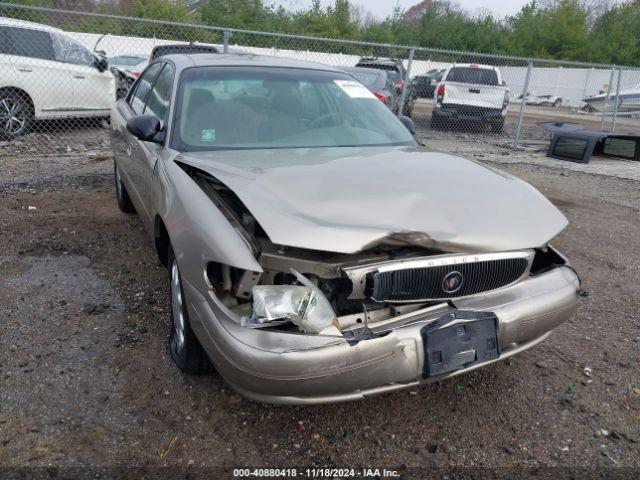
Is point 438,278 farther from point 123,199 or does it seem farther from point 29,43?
point 29,43

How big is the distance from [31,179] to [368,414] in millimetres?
5515

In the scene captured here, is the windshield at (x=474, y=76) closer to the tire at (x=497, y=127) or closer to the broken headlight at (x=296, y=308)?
the tire at (x=497, y=127)

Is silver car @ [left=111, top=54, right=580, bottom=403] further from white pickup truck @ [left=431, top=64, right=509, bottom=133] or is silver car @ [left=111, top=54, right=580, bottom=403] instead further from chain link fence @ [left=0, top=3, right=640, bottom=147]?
white pickup truck @ [left=431, top=64, right=509, bottom=133]

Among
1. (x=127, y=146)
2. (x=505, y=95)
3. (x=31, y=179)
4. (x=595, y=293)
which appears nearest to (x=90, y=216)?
(x=127, y=146)

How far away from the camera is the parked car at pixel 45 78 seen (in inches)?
317

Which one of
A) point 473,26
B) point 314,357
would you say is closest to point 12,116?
point 314,357

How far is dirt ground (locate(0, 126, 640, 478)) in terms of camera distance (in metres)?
2.23

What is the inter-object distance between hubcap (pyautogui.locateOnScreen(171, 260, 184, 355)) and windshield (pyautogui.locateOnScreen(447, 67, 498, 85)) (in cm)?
1255

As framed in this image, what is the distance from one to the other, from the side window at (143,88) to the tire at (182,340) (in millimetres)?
1958

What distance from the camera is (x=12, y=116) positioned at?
808cm

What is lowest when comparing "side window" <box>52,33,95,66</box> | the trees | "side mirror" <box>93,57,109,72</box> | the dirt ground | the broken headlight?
the dirt ground

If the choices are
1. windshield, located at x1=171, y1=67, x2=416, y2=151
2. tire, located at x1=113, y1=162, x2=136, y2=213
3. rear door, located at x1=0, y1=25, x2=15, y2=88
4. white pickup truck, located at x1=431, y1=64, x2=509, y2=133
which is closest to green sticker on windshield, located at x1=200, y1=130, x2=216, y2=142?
windshield, located at x1=171, y1=67, x2=416, y2=151

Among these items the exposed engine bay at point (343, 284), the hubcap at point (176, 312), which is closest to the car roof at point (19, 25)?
the hubcap at point (176, 312)

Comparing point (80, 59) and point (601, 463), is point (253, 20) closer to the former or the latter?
point (80, 59)
